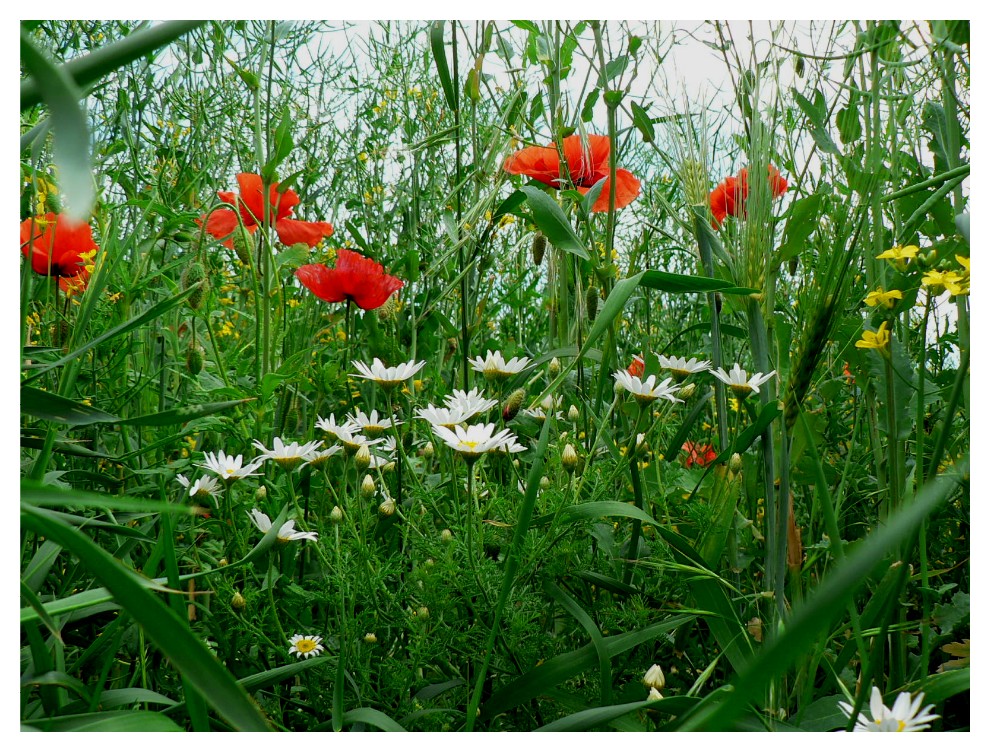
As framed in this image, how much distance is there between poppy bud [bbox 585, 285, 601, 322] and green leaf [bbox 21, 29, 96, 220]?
53 cm

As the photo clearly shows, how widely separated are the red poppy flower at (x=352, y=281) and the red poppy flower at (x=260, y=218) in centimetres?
5

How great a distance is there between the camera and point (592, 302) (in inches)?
30.1

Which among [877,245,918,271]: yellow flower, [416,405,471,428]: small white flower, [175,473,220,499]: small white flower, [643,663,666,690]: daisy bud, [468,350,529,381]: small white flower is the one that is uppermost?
[877,245,918,271]: yellow flower

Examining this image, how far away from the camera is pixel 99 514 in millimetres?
688

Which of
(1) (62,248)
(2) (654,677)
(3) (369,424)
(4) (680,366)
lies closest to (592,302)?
(4) (680,366)

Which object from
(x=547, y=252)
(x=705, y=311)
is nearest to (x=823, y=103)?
(x=547, y=252)

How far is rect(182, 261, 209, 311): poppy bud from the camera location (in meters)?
0.77

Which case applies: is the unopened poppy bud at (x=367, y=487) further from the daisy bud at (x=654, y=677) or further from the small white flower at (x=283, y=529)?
the daisy bud at (x=654, y=677)

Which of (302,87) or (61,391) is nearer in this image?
(61,391)

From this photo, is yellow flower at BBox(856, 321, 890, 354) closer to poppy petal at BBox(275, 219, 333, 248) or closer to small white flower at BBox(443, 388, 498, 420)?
small white flower at BBox(443, 388, 498, 420)

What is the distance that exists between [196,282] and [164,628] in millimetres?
499

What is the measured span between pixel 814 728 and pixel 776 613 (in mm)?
79

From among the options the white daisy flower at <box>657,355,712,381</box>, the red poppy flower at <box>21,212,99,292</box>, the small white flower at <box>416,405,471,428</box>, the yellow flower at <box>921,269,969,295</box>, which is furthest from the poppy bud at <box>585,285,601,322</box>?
the red poppy flower at <box>21,212,99,292</box>
